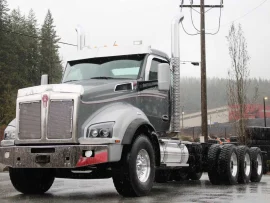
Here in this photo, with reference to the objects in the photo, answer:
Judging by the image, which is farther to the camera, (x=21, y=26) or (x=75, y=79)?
(x=21, y=26)

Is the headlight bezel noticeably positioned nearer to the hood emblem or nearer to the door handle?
the hood emblem

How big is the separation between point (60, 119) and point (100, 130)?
702 mm

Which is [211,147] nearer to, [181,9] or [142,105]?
[142,105]

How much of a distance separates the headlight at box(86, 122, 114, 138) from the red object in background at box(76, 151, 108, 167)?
313 millimetres

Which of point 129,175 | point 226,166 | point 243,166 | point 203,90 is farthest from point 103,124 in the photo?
point 203,90

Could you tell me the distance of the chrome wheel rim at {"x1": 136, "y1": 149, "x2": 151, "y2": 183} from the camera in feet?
26.2

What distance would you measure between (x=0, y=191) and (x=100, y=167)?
2618mm

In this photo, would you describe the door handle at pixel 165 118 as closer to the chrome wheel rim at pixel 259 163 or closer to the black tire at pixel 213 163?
the black tire at pixel 213 163

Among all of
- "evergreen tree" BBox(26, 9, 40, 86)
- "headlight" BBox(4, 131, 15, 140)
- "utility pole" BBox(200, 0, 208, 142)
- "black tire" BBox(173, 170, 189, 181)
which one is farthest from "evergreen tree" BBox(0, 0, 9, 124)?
"headlight" BBox(4, 131, 15, 140)

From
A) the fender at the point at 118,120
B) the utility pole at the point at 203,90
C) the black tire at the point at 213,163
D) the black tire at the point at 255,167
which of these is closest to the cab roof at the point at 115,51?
the fender at the point at 118,120

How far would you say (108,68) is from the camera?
9.05 m

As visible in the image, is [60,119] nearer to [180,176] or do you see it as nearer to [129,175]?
[129,175]

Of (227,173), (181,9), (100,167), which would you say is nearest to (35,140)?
(100,167)

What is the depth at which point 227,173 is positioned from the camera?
10.9 metres
